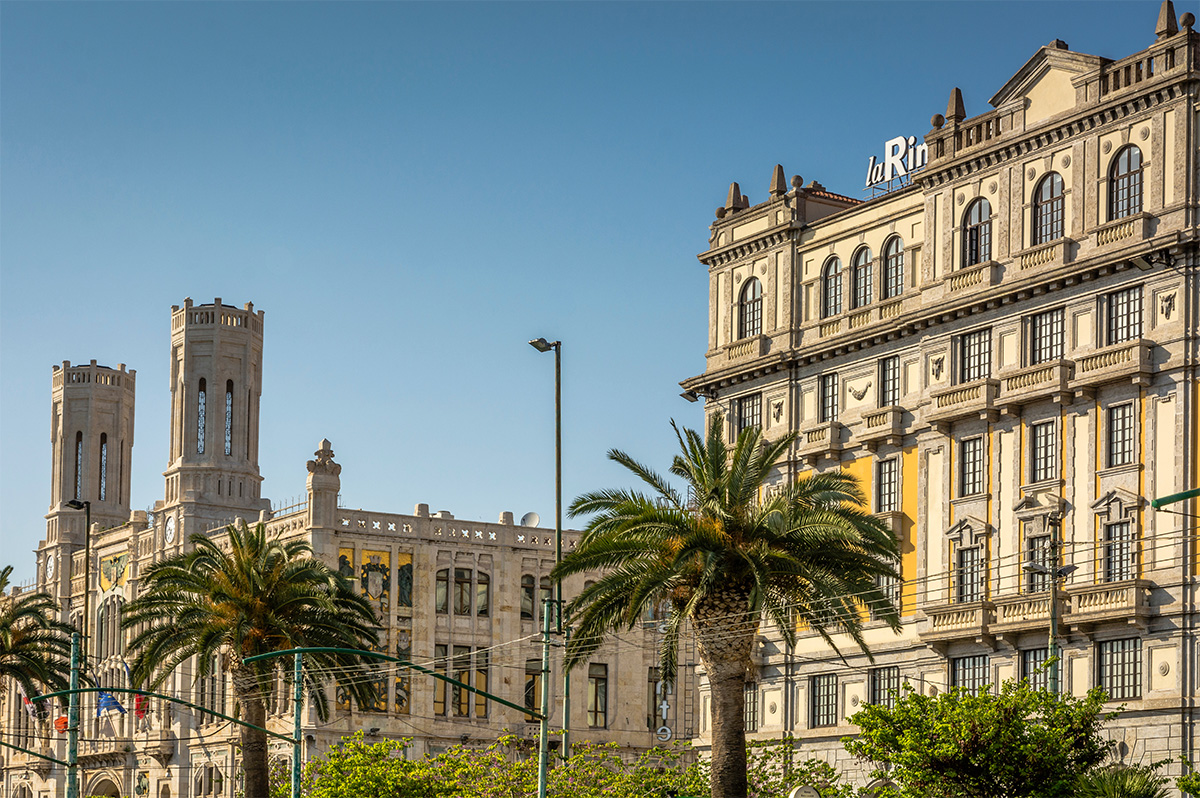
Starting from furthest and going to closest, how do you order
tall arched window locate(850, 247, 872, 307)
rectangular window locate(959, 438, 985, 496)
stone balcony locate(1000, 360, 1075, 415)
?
tall arched window locate(850, 247, 872, 307)
rectangular window locate(959, 438, 985, 496)
stone balcony locate(1000, 360, 1075, 415)

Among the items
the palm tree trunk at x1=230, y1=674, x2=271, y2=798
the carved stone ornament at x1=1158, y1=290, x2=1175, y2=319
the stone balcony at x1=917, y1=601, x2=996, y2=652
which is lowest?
the palm tree trunk at x1=230, y1=674, x2=271, y2=798

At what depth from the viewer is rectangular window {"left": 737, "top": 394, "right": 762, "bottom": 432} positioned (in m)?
72.6

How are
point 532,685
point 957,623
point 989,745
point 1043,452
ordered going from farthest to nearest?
point 532,685 → point 957,623 → point 1043,452 → point 989,745

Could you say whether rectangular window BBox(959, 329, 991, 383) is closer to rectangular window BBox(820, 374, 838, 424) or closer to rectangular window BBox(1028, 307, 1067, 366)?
rectangular window BBox(1028, 307, 1067, 366)

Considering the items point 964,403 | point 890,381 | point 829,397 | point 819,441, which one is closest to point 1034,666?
point 964,403

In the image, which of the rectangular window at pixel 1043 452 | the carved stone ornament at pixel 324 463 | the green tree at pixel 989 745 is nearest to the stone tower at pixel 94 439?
the carved stone ornament at pixel 324 463

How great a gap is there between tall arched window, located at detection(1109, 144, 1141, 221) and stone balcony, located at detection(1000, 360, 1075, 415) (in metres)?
4.70

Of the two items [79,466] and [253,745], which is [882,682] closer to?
[253,745]

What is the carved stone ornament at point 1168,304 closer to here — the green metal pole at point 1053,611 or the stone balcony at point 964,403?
the stone balcony at point 964,403

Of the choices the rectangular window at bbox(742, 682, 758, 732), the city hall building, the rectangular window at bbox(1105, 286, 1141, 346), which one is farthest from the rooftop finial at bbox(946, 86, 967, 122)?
the rectangular window at bbox(742, 682, 758, 732)

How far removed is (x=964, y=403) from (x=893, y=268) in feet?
22.6

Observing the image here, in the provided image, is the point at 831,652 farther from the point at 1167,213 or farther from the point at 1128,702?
the point at 1167,213

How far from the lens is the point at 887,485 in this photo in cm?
6712

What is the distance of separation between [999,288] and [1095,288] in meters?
3.41
